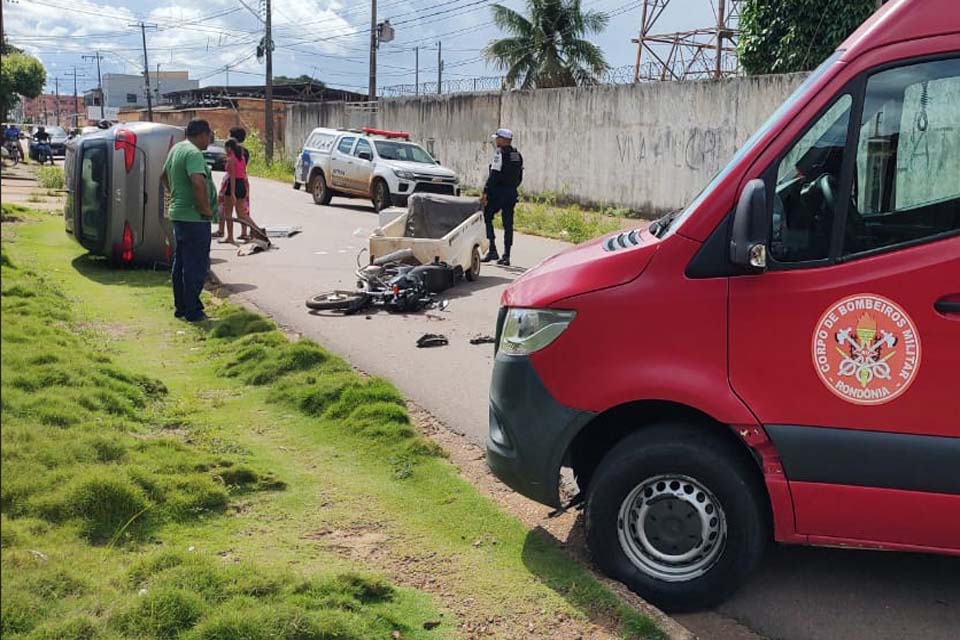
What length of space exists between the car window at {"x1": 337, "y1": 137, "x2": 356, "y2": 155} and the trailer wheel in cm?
1168

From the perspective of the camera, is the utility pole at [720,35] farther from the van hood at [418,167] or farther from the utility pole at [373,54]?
the utility pole at [373,54]

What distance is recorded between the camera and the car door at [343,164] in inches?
896

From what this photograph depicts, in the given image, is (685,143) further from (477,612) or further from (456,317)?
(477,612)

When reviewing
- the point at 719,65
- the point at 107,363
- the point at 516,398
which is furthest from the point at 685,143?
the point at 516,398

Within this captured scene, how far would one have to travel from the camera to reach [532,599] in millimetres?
3750

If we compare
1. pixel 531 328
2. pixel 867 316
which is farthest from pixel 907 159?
pixel 531 328

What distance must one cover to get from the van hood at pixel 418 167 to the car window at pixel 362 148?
0.64 meters

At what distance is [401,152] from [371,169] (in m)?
1.08

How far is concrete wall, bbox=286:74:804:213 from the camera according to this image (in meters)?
19.9

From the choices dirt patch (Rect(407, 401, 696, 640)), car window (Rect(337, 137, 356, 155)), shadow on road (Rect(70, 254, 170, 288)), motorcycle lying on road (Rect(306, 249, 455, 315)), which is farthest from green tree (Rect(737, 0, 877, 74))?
dirt patch (Rect(407, 401, 696, 640))

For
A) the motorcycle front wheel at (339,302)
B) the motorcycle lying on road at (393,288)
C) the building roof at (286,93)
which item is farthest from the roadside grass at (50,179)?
the building roof at (286,93)

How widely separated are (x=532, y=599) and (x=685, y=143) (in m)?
18.3

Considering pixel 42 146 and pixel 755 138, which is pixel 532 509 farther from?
pixel 42 146

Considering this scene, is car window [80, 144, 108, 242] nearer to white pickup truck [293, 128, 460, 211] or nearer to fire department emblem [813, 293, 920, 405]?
fire department emblem [813, 293, 920, 405]
